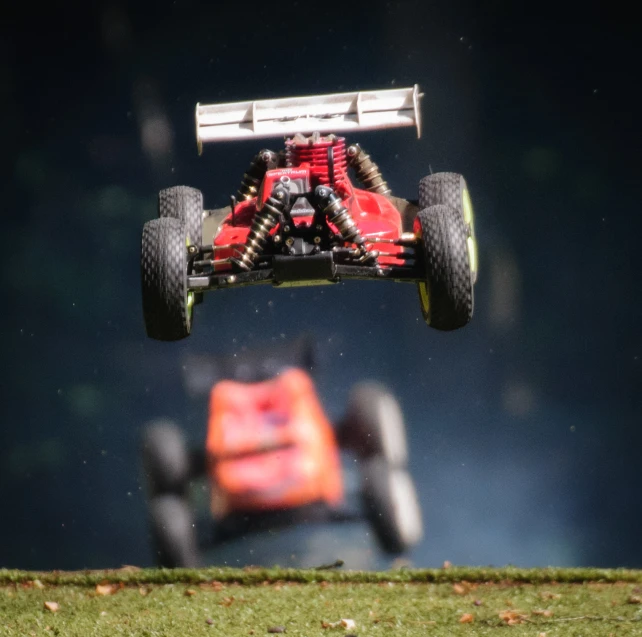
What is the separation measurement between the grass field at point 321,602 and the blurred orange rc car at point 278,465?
1.04 feet

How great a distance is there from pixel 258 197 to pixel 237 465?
1.91 m

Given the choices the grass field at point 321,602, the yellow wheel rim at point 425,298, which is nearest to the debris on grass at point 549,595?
the grass field at point 321,602

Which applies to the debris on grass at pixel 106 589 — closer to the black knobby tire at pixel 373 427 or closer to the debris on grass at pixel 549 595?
the black knobby tire at pixel 373 427

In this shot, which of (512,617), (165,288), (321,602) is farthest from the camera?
(321,602)

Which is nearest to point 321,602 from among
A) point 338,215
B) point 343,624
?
point 343,624

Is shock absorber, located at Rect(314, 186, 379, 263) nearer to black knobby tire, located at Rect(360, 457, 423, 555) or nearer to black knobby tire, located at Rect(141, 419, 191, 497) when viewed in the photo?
black knobby tire, located at Rect(360, 457, 423, 555)

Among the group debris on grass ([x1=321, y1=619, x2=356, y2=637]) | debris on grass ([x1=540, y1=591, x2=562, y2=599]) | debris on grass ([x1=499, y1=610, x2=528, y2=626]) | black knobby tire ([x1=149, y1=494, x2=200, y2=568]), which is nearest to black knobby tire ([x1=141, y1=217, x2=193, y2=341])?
debris on grass ([x1=321, y1=619, x2=356, y2=637])

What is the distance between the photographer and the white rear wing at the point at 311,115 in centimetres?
409

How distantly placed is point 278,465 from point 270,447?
11 centimetres

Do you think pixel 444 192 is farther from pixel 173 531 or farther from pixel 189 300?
pixel 173 531

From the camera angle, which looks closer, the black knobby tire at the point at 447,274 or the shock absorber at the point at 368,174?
the black knobby tire at the point at 447,274

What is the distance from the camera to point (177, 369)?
5.61 meters

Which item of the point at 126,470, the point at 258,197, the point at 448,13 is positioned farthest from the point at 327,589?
the point at 448,13

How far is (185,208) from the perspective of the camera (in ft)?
14.3
